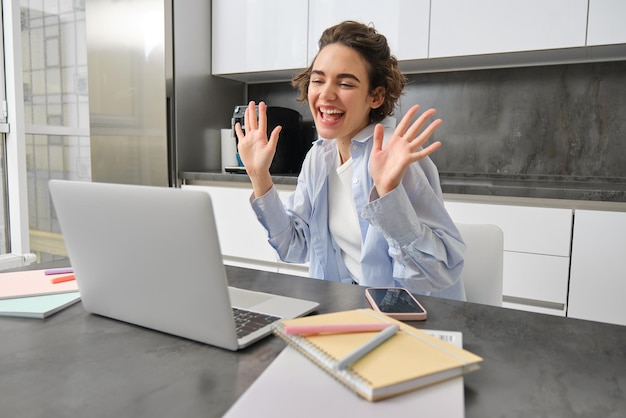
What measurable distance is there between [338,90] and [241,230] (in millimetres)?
1455

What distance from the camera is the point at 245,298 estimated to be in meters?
0.83

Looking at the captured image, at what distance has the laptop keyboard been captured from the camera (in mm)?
676

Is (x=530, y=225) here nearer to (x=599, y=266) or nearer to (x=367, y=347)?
(x=599, y=266)

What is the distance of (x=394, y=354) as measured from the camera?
1.78ft

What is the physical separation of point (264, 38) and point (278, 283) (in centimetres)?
207

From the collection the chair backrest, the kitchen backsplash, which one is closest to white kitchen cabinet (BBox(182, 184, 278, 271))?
the kitchen backsplash

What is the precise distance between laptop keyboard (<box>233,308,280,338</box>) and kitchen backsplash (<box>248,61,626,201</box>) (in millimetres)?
1631

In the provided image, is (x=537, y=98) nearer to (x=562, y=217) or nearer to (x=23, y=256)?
(x=562, y=217)

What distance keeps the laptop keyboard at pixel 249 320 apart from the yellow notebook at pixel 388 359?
0.06m

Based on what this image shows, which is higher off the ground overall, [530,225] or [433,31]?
[433,31]

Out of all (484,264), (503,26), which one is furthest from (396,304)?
(503,26)

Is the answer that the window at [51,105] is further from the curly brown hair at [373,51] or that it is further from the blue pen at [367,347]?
the blue pen at [367,347]

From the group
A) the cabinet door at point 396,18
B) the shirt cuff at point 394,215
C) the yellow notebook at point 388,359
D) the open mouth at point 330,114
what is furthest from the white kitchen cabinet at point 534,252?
the yellow notebook at point 388,359

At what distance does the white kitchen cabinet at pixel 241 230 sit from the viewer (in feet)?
8.39
